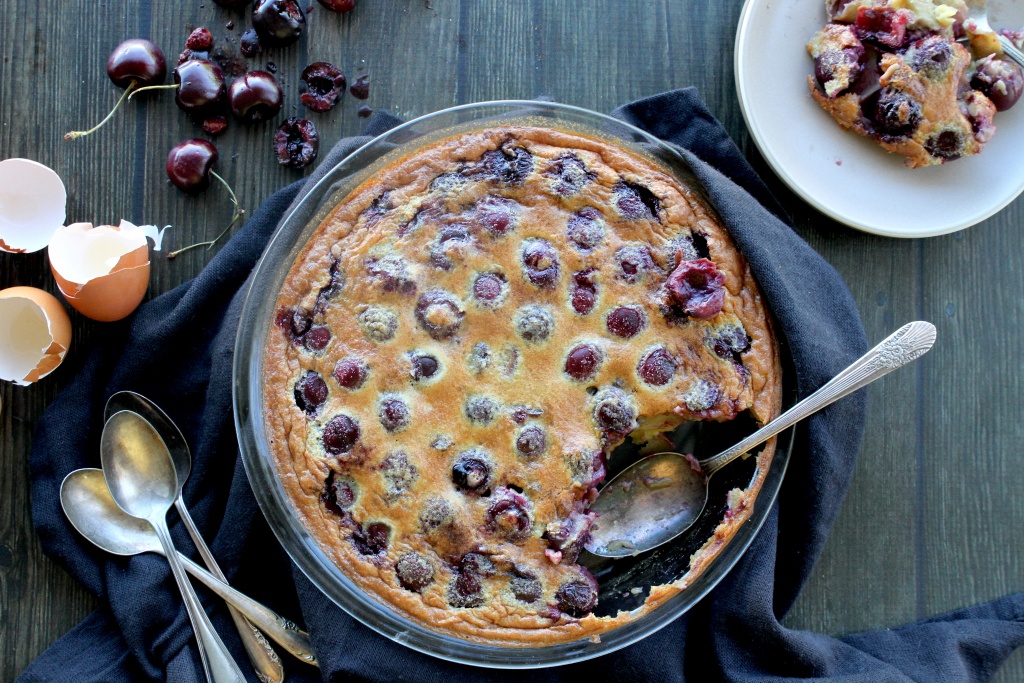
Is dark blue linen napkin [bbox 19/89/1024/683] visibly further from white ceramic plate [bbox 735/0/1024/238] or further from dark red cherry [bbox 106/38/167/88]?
dark red cherry [bbox 106/38/167/88]

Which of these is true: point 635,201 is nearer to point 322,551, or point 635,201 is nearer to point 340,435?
point 340,435

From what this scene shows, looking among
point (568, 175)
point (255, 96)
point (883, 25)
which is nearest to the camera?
point (568, 175)

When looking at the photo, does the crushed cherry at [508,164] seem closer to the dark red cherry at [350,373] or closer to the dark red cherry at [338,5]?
the dark red cherry at [350,373]

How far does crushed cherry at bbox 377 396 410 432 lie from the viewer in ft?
7.96

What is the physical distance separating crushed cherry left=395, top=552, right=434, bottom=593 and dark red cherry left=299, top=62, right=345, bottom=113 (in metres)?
1.51

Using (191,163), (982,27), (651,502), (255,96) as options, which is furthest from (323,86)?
(982,27)

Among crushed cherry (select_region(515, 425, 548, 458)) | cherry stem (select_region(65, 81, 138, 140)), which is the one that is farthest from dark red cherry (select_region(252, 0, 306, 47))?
crushed cherry (select_region(515, 425, 548, 458))

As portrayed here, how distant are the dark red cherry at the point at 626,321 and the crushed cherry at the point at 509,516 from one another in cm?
57

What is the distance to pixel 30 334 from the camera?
270 cm

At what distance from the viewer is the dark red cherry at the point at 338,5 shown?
2.77 meters

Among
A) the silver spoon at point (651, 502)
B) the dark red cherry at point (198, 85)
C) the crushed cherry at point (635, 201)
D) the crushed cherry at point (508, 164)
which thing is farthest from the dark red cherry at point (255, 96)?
the silver spoon at point (651, 502)

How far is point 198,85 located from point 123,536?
148 centimetres

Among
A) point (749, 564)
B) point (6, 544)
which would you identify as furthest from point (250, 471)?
point (749, 564)

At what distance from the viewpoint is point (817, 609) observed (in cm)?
286
